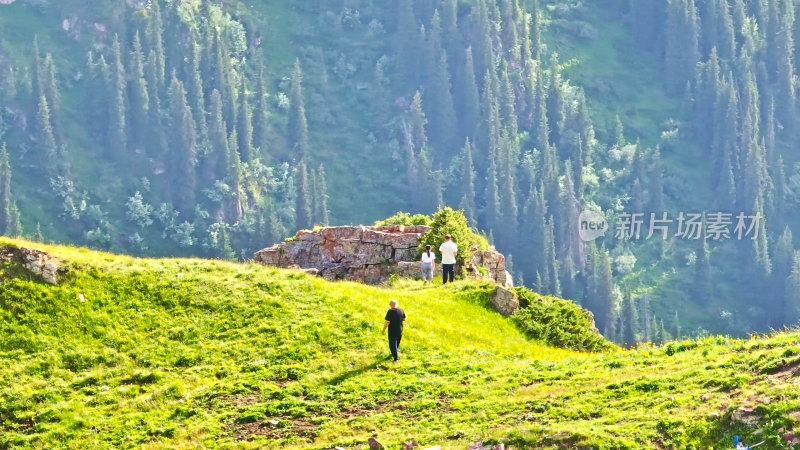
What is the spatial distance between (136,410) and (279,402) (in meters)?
4.79

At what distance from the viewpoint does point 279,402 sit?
46.8 meters

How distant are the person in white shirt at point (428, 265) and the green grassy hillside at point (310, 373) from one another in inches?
149

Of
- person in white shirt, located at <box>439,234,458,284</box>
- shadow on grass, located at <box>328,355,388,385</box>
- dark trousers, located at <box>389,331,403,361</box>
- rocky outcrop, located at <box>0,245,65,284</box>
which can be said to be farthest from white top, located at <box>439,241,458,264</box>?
rocky outcrop, located at <box>0,245,65,284</box>

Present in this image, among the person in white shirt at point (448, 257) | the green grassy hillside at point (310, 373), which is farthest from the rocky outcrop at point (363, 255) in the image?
the green grassy hillside at point (310, 373)

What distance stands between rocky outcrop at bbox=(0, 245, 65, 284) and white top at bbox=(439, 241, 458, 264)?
17.6 m

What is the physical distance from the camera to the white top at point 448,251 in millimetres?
63625

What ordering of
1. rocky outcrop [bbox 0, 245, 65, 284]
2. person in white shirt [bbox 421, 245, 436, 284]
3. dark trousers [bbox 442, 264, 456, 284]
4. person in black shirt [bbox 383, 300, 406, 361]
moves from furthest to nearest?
1. dark trousers [bbox 442, 264, 456, 284]
2. person in white shirt [bbox 421, 245, 436, 284]
3. rocky outcrop [bbox 0, 245, 65, 284]
4. person in black shirt [bbox 383, 300, 406, 361]

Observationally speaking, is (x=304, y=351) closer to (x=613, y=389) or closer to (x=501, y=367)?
(x=501, y=367)

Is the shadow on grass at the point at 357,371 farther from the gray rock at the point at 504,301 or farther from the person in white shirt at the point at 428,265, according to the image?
the person in white shirt at the point at 428,265

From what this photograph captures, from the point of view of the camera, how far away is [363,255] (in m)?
71.6

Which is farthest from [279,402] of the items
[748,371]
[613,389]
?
[748,371]

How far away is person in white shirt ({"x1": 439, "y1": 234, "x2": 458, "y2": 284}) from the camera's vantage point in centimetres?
6372

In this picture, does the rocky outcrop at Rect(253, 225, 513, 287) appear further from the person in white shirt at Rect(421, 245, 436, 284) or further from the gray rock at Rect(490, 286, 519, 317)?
the gray rock at Rect(490, 286, 519, 317)

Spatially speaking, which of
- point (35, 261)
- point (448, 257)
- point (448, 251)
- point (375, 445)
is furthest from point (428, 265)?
point (375, 445)
